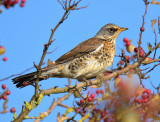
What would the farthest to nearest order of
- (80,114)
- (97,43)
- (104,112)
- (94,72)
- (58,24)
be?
(97,43) < (94,72) < (58,24) < (80,114) < (104,112)

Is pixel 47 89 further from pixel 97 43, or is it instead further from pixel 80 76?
pixel 97 43

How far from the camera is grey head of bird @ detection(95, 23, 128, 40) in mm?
4898

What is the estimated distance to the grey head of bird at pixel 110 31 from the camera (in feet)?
16.1

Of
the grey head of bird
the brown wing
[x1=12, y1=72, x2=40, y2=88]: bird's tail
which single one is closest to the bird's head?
the grey head of bird

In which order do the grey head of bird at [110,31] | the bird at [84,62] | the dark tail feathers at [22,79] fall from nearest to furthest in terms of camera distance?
the dark tail feathers at [22,79], the bird at [84,62], the grey head of bird at [110,31]

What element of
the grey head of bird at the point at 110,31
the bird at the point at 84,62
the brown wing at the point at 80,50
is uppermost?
the grey head of bird at the point at 110,31

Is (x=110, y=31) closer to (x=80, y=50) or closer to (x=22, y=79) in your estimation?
(x=80, y=50)

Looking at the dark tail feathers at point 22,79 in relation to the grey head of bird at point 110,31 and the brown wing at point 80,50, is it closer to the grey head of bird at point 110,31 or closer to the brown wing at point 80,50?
the brown wing at point 80,50

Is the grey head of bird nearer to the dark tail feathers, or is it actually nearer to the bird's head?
the bird's head

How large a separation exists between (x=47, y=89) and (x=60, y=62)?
52.0 inches

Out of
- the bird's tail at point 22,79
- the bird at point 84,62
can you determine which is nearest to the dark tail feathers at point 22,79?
the bird's tail at point 22,79

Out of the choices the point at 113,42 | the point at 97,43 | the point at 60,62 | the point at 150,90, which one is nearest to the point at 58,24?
the point at 150,90

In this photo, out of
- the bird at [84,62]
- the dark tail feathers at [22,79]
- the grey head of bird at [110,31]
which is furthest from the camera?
the grey head of bird at [110,31]

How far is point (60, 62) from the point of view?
4.22m
